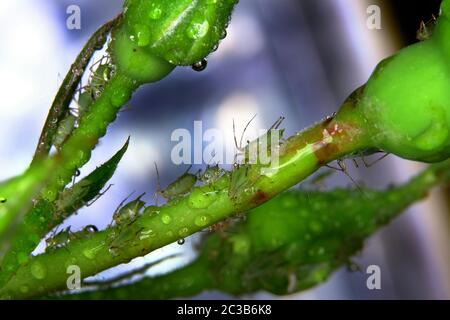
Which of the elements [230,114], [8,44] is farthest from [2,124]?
[230,114]

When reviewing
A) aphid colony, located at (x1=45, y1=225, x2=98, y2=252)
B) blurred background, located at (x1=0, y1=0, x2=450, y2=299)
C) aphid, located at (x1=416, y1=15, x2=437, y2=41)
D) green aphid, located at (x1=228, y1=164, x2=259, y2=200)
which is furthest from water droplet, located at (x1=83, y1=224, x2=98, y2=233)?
blurred background, located at (x1=0, y1=0, x2=450, y2=299)

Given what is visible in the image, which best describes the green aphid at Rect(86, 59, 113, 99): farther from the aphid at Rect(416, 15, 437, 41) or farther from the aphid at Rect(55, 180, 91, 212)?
the aphid at Rect(416, 15, 437, 41)

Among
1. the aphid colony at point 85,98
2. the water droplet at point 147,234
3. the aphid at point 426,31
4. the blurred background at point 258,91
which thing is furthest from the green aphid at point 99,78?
the blurred background at point 258,91

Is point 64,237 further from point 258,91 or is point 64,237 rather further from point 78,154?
point 258,91

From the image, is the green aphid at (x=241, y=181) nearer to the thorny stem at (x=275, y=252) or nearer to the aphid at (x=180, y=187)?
the aphid at (x=180, y=187)
